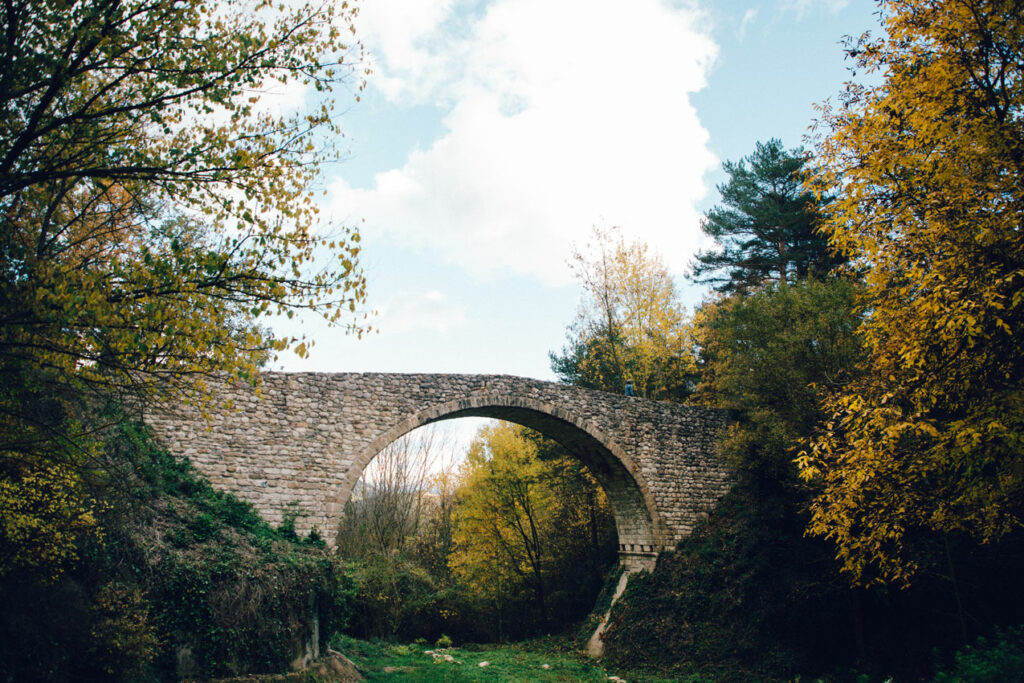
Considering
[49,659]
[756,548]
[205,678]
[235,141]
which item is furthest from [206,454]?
[756,548]

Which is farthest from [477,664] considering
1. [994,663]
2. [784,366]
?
[994,663]

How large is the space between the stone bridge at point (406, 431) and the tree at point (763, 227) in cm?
726

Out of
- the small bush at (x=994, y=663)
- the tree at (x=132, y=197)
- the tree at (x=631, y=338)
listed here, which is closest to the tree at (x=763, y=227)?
the tree at (x=631, y=338)

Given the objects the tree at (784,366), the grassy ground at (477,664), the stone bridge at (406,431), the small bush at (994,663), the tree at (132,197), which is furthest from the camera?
the tree at (784,366)

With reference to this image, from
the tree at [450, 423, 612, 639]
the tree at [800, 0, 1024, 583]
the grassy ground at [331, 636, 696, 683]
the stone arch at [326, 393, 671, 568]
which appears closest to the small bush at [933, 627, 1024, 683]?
the tree at [800, 0, 1024, 583]

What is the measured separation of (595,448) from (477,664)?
16.5 ft

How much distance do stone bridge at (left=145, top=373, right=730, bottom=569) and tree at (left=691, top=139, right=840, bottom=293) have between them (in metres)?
7.26

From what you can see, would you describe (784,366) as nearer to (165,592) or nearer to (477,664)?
(477,664)

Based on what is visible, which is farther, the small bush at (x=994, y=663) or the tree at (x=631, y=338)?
the tree at (x=631, y=338)

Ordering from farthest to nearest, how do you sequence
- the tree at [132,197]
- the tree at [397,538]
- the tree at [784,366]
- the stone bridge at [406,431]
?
the tree at [397,538] → the tree at [784,366] → the stone bridge at [406,431] → the tree at [132,197]

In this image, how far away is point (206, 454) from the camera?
9.68 meters

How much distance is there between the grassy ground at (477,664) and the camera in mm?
10609

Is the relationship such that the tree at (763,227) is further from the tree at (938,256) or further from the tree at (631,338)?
the tree at (938,256)

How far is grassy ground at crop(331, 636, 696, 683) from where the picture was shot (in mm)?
10609
